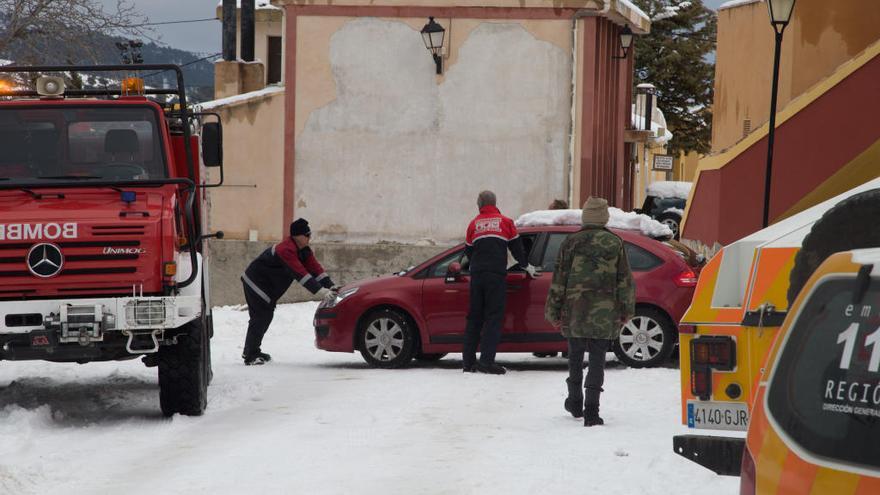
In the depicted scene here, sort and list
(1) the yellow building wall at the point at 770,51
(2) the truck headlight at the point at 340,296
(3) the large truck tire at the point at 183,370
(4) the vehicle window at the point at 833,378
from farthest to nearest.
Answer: (1) the yellow building wall at the point at 770,51 → (2) the truck headlight at the point at 340,296 → (3) the large truck tire at the point at 183,370 → (4) the vehicle window at the point at 833,378

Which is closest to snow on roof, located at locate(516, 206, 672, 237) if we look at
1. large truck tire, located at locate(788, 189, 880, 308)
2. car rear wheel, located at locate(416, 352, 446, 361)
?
car rear wheel, located at locate(416, 352, 446, 361)

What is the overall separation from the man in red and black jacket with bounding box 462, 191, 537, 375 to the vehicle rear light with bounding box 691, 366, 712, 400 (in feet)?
22.1

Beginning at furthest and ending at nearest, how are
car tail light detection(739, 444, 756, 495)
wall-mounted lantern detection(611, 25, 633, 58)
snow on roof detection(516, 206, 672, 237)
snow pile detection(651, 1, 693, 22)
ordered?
snow pile detection(651, 1, 693, 22)
wall-mounted lantern detection(611, 25, 633, 58)
snow on roof detection(516, 206, 672, 237)
car tail light detection(739, 444, 756, 495)

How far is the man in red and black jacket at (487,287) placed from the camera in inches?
557

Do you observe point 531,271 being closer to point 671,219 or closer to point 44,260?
point 44,260

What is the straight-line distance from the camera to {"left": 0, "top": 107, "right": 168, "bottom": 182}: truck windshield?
11.4 meters

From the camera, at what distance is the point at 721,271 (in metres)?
7.64

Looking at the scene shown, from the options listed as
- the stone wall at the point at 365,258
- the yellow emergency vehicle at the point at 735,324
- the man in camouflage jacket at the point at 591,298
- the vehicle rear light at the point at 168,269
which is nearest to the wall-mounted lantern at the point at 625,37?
the stone wall at the point at 365,258

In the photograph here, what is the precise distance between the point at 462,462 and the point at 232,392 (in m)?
4.45

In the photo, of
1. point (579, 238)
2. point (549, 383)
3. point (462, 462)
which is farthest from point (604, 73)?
point (462, 462)

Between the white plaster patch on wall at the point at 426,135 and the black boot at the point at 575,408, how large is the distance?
1600 cm

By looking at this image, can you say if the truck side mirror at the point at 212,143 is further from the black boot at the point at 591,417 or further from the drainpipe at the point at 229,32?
the drainpipe at the point at 229,32

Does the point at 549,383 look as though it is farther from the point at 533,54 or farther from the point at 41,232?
the point at 533,54

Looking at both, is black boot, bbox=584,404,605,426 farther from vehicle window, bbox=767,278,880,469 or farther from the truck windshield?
vehicle window, bbox=767,278,880,469
